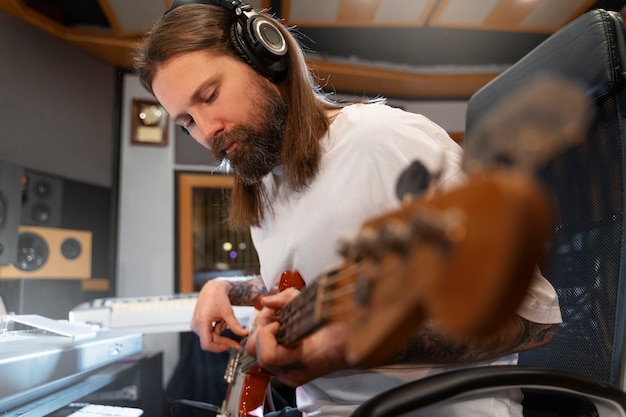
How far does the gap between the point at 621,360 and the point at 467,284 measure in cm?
58

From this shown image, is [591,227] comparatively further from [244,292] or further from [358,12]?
[358,12]

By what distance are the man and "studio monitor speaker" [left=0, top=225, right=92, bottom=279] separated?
48.6 inches

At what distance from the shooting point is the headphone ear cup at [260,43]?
979 mm

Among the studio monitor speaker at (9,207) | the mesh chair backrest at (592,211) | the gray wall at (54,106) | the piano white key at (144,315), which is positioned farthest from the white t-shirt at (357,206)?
the gray wall at (54,106)

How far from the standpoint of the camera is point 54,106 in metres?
2.38

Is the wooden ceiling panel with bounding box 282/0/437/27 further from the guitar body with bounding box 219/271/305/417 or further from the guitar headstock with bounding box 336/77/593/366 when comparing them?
the guitar headstock with bounding box 336/77/593/366

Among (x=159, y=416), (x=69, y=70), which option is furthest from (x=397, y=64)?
(x=159, y=416)

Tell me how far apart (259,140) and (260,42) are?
187 millimetres

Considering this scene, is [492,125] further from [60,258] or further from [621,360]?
[60,258]

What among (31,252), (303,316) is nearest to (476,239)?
(303,316)

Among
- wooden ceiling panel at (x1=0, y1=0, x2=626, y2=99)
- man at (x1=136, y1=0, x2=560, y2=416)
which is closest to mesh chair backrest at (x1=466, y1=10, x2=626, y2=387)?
man at (x1=136, y1=0, x2=560, y2=416)

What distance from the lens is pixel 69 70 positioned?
2461 millimetres

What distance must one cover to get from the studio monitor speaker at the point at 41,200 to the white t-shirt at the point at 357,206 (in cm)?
160

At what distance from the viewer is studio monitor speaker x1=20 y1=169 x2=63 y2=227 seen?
6.88ft
